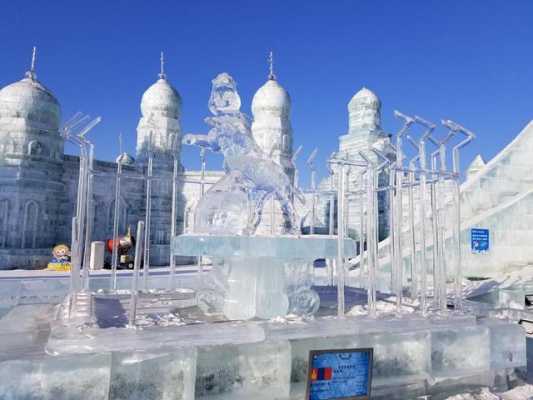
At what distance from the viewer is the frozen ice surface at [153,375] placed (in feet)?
9.31

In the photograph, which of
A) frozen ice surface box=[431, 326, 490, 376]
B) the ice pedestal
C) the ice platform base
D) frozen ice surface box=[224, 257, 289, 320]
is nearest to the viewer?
the ice platform base

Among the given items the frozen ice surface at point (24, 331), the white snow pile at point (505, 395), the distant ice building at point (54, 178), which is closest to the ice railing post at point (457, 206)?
the white snow pile at point (505, 395)


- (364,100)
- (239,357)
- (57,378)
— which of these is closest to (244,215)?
(239,357)

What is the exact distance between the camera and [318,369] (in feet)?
10.4

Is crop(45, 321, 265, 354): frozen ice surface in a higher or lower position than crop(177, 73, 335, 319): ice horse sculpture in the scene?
lower

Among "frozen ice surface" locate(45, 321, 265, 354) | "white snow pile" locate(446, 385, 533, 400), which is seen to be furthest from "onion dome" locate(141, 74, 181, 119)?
"white snow pile" locate(446, 385, 533, 400)

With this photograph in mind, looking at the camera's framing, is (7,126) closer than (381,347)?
No

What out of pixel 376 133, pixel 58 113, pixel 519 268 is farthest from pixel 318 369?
pixel 376 133

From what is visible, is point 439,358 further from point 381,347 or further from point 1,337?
point 1,337

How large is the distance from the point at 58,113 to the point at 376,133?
56.6 ft

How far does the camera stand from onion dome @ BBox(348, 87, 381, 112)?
83.8 feet

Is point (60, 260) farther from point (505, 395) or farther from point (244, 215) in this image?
point (505, 395)

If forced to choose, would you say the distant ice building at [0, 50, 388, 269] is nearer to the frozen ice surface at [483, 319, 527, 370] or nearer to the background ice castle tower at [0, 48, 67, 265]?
the background ice castle tower at [0, 48, 67, 265]

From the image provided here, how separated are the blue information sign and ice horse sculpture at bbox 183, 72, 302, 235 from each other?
24.3 ft
